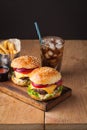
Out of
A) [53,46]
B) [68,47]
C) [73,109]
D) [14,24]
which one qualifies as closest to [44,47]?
[53,46]

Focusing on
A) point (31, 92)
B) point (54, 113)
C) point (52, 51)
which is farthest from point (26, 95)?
point (52, 51)

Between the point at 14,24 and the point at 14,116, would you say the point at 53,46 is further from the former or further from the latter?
the point at 14,24

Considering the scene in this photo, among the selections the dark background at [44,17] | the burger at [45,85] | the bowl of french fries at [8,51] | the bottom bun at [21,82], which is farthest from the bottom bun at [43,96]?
the dark background at [44,17]

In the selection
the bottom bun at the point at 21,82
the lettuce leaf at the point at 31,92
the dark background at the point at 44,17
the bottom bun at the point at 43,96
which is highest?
the lettuce leaf at the point at 31,92

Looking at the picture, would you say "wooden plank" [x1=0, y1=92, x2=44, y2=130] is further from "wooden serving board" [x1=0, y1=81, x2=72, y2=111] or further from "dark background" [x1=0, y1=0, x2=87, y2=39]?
"dark background" [x1=0, y1=0, x2=87, y2=39]

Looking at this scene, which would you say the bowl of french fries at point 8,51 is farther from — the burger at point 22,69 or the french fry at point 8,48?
the burger at point 22,69

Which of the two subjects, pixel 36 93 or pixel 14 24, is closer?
pixel 36 93

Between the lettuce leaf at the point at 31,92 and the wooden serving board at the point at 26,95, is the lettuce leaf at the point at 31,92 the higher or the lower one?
the higher one
